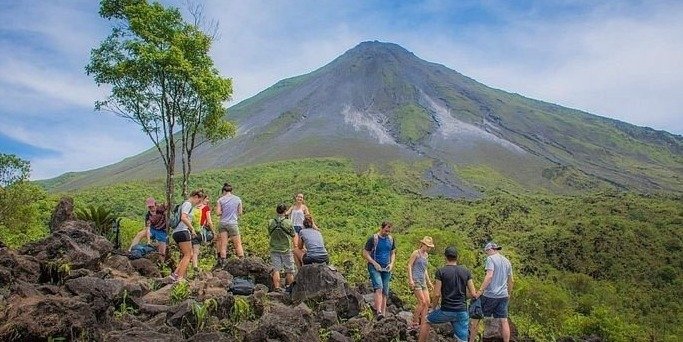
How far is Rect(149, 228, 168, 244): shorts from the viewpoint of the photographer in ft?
41.5

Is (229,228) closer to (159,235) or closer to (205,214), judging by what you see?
(205,214)

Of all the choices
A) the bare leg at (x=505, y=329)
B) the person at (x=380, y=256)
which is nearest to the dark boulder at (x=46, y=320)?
the person at (x=380, y=256)

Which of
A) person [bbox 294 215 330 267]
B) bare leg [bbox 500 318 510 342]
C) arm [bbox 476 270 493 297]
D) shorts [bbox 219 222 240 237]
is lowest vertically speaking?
bare leg [bbox 500 318 510 342]

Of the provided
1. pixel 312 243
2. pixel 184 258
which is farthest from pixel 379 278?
pixel 184 258

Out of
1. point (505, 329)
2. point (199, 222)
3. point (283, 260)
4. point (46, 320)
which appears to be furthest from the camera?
point (199, 222)

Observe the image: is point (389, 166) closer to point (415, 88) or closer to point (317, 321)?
point (415, 88)

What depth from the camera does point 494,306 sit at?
8.71 m

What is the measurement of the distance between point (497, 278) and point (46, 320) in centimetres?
610

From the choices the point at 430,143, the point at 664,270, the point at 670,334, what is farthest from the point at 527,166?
the point at 670,334

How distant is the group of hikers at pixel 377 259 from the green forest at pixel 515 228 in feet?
27.9

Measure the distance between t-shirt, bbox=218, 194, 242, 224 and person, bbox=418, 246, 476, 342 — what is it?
17.0 feet

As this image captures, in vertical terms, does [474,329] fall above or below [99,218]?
below

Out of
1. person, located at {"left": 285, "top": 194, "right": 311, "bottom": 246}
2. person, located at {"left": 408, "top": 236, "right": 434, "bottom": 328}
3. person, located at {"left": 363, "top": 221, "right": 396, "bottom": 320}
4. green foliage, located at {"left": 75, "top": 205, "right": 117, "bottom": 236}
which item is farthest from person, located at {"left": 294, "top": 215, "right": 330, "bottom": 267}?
green foliage, located at {"left": 75, "top": 205, "right": 117, "bottom": 236}

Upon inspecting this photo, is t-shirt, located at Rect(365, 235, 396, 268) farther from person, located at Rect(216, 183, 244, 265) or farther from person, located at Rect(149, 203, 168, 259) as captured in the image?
person, located at Rect(149, 203, 168, 259)
